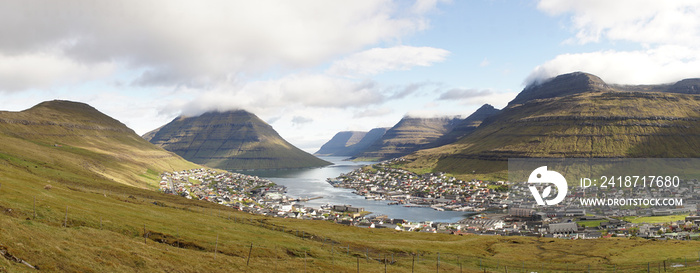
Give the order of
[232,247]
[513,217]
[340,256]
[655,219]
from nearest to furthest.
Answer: [232,247]
[340,256]
[655,219]
[513,217]

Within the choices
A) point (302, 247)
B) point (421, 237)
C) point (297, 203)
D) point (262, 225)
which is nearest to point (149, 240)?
point (302, 247)

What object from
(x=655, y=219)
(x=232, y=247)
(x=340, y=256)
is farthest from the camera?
(x=655, y=219)

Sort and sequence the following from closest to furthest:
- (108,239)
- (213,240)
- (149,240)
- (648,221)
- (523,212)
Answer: (108,239) < (149,240) < (213,240) < (648,221) < (523,212)

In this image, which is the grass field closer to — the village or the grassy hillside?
the village

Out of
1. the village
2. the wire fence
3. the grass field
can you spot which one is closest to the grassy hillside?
the wire fence

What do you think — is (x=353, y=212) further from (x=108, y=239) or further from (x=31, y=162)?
(x=108, y=239)

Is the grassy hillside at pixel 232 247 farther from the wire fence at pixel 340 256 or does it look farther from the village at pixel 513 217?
the village at pixel 513 217

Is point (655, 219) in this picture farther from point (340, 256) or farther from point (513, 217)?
point (340, 256)

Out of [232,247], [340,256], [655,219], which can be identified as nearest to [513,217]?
[655,219]
